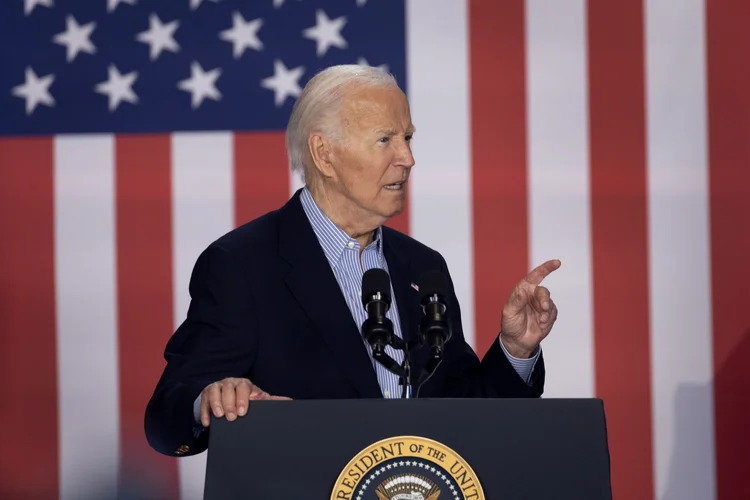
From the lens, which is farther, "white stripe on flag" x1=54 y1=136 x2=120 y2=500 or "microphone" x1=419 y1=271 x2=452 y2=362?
"white stripe on flag" x1=54 y1=136 x2=120 y2=500

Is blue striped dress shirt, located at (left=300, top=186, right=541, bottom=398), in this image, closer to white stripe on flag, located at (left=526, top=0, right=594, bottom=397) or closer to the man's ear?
the man's ear

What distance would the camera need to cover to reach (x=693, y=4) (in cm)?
340

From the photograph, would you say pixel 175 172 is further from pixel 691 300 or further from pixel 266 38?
pixel 691 300

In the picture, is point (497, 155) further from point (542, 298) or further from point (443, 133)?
point (542, 298)

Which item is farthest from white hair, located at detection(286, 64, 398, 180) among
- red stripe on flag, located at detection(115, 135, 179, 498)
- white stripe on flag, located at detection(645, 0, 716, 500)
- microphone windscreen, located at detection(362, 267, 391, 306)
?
white stripe on flag, located at detection(645, 0, 716, 500)

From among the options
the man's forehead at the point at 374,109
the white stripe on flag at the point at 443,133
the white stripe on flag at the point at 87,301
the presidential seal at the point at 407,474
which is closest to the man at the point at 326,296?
the man's forehead at the point at 374,109

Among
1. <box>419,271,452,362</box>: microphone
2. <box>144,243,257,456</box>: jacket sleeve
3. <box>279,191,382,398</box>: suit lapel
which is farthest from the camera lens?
<box>279,191,382,398</box>: suit lapel

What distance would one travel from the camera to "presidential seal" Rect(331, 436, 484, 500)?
4.42 feet

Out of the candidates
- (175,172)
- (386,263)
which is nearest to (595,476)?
(386,263)

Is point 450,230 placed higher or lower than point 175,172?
lower

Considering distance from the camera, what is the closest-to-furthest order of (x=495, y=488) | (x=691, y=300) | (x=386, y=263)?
(x=495, y=488)
(x=386, y=263)
(x=691, y=300)

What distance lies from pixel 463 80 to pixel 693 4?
2.70 feet

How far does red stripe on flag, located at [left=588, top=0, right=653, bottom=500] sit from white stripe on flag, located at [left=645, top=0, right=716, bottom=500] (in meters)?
0.04

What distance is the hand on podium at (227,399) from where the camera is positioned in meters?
1.40
